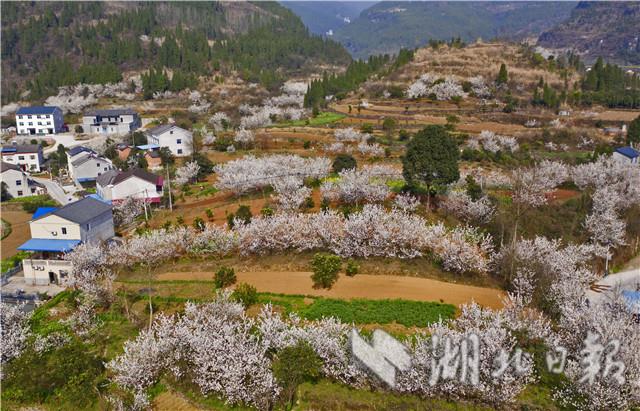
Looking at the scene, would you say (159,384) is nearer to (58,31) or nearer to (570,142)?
(570,142)

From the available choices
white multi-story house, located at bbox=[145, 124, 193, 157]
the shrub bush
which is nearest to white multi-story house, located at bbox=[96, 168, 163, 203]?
white multi-story house, located at bbox=[145, 124, 193, 157]

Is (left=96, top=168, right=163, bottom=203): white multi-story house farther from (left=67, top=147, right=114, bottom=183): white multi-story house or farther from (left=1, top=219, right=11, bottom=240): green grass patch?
(left=67, top=147, right=114, bottom=183): white multi-story house

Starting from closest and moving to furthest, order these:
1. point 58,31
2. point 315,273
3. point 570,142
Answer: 1. point 315,273
2. point 570,142
3. point 58,31

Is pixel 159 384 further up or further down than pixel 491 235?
further down

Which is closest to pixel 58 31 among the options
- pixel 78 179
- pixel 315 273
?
pixel 78 179

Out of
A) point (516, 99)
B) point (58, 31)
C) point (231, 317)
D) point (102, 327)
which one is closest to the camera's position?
point (231, 317)
